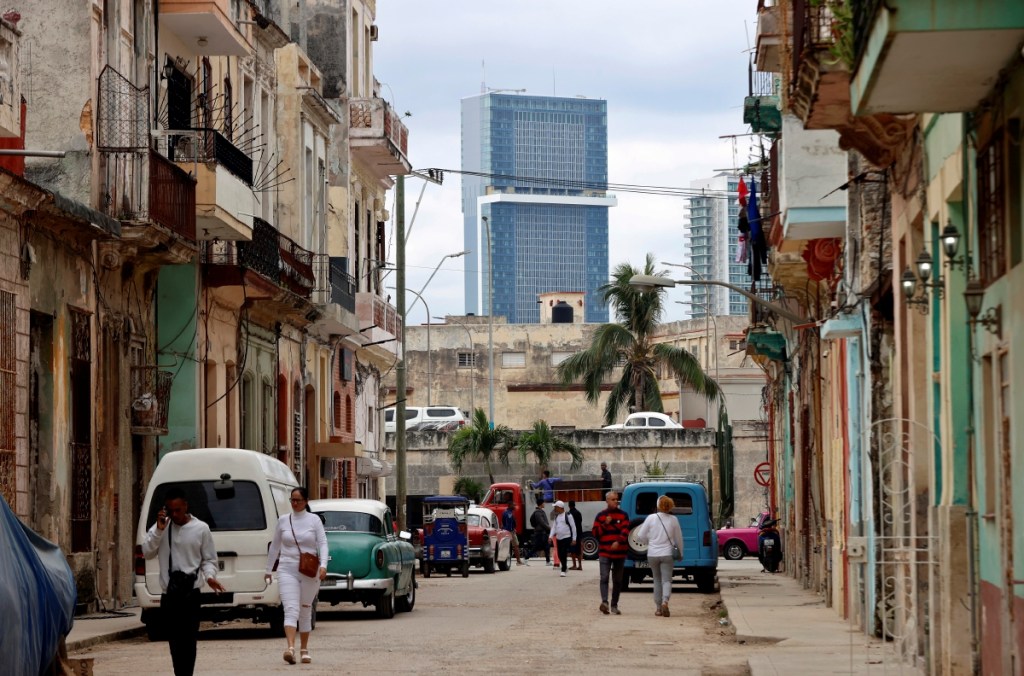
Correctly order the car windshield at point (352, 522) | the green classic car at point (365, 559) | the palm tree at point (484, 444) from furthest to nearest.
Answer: the palm tree at point (484, 444)
the car windshield at point (352, 522)
the green classic car at point (365, 559)

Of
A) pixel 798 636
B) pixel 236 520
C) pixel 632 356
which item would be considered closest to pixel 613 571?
pixel 798 636

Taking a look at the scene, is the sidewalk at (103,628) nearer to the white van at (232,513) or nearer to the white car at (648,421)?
the white van at (232,513)

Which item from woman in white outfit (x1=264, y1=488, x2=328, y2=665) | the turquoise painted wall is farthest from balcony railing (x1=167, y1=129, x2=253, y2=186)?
woman in white outfit (x1=264, y1=488, x2=328, y2=665)

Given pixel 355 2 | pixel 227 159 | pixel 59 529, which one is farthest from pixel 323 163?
pixel 59 529

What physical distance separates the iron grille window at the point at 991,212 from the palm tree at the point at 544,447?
5811 centimetres

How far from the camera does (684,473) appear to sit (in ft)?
240

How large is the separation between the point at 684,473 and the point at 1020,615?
2412 inches

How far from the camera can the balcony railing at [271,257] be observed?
33500 millimetres

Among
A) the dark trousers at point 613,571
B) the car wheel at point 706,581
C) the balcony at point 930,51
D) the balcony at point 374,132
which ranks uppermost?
the balcony at point 374,132

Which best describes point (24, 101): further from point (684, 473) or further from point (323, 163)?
point (684, 473)

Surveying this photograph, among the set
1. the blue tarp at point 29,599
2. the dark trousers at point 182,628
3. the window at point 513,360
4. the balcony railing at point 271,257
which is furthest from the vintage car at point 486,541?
the window at point 513,360

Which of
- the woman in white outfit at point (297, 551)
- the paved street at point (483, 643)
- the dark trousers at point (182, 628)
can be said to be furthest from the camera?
the woman in white outfit at point (297, 551)

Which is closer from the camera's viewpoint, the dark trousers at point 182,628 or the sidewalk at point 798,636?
the dark trousers at point 182,628

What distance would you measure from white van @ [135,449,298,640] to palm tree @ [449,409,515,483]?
48.4 meters
